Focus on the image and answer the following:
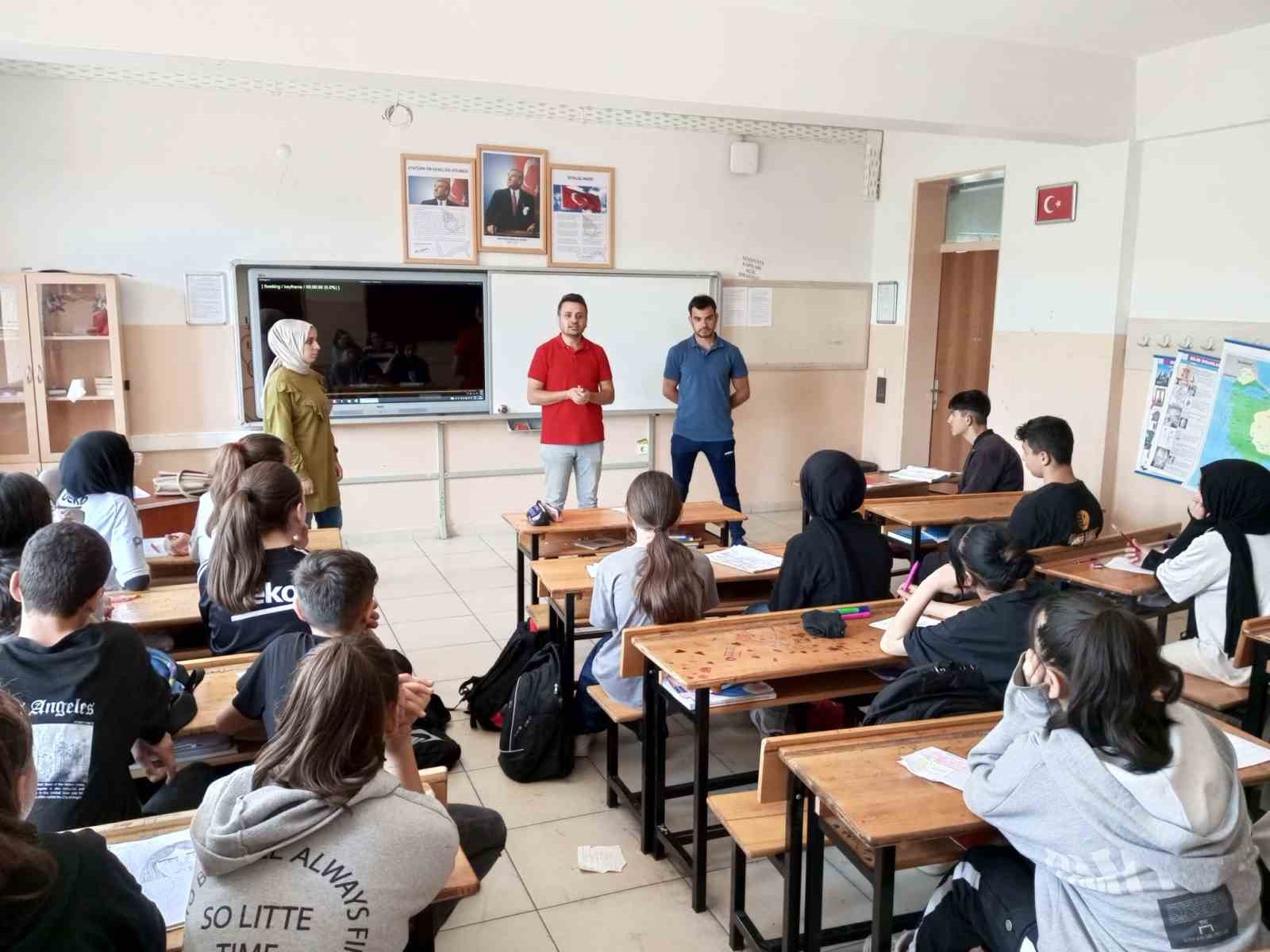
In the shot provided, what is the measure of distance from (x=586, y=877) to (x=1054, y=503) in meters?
2.40

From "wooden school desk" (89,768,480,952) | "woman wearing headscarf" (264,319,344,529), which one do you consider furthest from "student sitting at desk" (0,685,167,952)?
"woman wearing headscarf" (264,319,344,529)

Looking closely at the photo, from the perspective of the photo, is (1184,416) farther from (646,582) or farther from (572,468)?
(646,582)

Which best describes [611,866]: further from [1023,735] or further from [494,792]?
[1023,735]

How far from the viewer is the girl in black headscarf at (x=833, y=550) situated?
2.95 metres

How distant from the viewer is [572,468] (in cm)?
559

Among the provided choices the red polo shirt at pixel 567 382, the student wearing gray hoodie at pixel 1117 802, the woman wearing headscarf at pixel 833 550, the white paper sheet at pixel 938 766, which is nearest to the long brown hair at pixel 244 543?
the woman wearing headscarf at pixel 833 550

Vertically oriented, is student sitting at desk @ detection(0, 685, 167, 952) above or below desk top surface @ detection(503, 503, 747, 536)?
above

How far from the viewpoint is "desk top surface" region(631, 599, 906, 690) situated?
239 centimetres

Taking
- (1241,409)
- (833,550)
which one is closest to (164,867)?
(833,550)

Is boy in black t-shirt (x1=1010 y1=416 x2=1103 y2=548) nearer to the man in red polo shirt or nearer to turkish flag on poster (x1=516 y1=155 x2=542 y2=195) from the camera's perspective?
the man in red polo shirt

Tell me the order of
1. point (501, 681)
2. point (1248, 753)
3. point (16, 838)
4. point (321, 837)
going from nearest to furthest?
point (16, 838)
point (321, 837)
point (1248, 753)
point (501, 681)

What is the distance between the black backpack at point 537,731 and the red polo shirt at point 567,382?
235cm

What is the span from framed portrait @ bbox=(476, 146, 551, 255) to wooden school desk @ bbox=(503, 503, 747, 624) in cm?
261

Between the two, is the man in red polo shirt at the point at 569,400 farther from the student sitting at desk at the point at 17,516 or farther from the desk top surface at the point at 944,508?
the student sitting at desk at the point at 17,516
